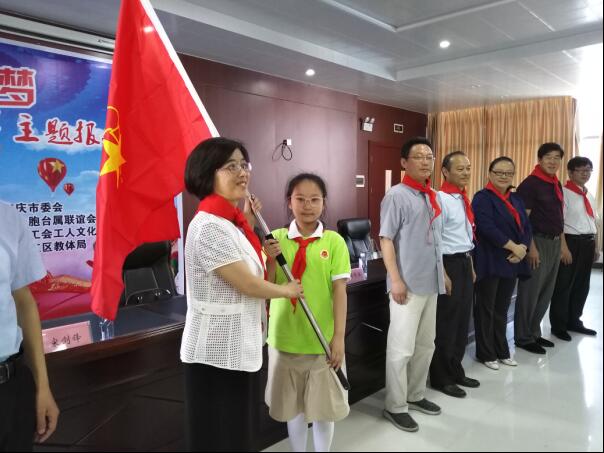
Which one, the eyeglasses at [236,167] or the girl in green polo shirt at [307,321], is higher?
the eyeglasses at [236,167]

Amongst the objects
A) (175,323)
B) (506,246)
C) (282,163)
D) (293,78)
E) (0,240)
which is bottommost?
(175,323)

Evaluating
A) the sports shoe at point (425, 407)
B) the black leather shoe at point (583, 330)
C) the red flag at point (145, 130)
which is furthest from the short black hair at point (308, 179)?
the black leather shoe at point (583, 330)

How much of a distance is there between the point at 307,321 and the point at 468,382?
1.50m

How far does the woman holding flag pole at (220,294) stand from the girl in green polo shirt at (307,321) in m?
0.35

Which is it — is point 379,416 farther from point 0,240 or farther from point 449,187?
point 0,240

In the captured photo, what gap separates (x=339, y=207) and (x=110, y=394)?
413 cm

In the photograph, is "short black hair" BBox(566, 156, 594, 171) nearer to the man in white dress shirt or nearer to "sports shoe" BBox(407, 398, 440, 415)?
the man in white dress shirt

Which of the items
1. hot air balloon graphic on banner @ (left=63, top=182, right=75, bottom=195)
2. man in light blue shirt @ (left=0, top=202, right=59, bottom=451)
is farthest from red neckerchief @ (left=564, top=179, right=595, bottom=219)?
hot air balloon graphic on banner @ (left=63, top=182, right=75, bottom=195)

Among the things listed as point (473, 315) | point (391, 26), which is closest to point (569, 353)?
point (473, 315)

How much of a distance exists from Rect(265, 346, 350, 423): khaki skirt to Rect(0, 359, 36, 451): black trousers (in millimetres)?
717

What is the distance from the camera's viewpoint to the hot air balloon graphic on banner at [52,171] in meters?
3.07

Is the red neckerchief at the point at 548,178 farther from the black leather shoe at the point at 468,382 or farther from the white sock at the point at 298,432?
the white sock at the point at 298,432

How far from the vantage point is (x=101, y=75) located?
329 centimetres

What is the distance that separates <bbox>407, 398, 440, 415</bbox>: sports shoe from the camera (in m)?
2.15
